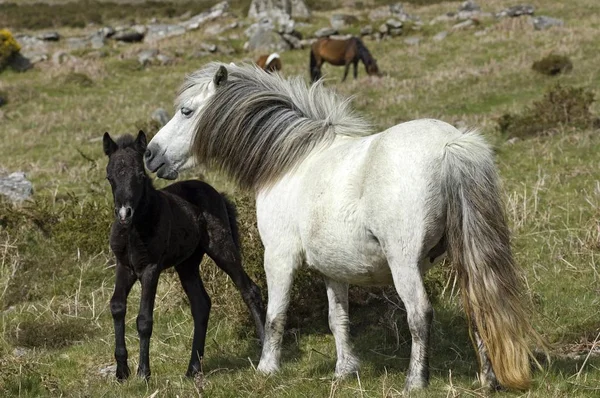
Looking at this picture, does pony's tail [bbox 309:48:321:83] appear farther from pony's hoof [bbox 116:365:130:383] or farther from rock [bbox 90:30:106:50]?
pony's hoof [bbox 116:365:130:383]

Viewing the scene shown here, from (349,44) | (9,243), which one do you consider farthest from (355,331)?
(349,44)

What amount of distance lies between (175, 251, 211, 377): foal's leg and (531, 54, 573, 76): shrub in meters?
16.6

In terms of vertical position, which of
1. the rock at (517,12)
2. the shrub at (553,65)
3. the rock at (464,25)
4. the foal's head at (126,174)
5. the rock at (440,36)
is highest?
the foal's head at (126,174)

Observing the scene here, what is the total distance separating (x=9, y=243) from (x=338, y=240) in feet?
20.5

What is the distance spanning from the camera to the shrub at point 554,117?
46.9ft

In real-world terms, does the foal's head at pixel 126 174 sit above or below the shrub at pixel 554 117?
above

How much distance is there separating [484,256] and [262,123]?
2261 mm

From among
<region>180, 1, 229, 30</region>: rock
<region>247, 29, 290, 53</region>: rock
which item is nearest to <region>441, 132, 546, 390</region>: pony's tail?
<region>247, 29, 290, 53</region>: rock

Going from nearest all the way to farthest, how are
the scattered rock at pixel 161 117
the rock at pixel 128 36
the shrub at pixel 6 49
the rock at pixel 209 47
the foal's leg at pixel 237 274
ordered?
1. the foal's leg at pixel 237 274
2. the scattered rock at pixel 161 117
3. the shrub at pixel 6 49
4. the rock at pixel 209 47
5. the rock at pixel 128 36

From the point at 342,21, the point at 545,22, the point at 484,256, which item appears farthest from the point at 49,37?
the point at 484,256

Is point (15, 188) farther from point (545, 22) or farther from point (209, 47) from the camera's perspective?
point (545, 22)

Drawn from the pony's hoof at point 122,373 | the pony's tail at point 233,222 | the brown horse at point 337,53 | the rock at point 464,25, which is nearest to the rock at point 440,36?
the rock at point 464,25

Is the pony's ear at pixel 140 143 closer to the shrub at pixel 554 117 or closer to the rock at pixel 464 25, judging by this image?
the shrub at pixel 554 117

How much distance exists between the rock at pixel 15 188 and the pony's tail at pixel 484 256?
8770mm
